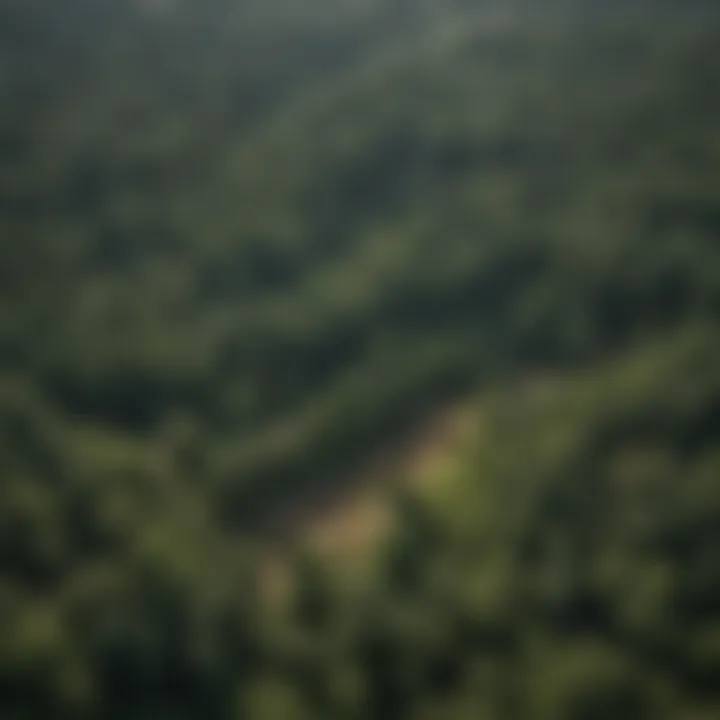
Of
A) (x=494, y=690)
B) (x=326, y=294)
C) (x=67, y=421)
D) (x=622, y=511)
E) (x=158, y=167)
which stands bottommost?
(x=494, y=690)

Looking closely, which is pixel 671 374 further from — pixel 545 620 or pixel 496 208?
pixel 496 208

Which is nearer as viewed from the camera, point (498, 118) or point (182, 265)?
point (182, 265)

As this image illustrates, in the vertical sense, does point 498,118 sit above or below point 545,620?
above

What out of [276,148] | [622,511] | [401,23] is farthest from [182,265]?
[401,23]

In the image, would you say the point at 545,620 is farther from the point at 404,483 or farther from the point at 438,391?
the point at 438,391

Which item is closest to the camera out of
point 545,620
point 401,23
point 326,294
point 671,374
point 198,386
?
point 545,620

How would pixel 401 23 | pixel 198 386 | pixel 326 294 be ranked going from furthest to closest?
1. pixel 401 23
2. pixel 326 294
3. pixel 198 386
